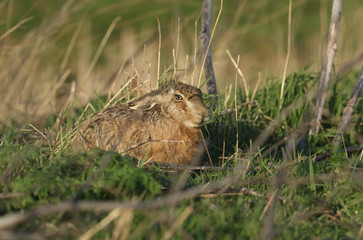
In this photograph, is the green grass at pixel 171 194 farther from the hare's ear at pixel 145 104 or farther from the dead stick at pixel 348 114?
the dead stick at pixel 348 114

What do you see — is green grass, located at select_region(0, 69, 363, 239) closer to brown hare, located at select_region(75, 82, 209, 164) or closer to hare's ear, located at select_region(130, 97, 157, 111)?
brown hare, located at select_region(75, 82, 209, 164)

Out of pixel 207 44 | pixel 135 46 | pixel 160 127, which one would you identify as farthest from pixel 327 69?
pixel 135 46

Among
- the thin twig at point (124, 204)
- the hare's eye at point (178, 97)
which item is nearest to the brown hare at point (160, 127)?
the hare's eye at point (178, 97)

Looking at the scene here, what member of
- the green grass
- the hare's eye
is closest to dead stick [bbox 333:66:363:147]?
the green grass

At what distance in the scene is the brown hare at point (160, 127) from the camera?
5.36 meters

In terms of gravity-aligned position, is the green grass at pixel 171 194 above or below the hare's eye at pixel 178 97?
below

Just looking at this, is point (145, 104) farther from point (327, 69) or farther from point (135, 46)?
point (135, 46)

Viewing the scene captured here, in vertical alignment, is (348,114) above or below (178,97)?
below

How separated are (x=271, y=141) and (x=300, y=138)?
1.42ft

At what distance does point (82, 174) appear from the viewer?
386 centimetres

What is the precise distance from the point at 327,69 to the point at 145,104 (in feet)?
8.14

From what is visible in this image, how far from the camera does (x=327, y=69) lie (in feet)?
21.6

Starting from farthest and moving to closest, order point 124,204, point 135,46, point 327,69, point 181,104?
point 135,46
point 327,69
point 181,104
point 124,204

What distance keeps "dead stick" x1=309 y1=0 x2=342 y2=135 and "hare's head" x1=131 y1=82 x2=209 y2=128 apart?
1.88m
